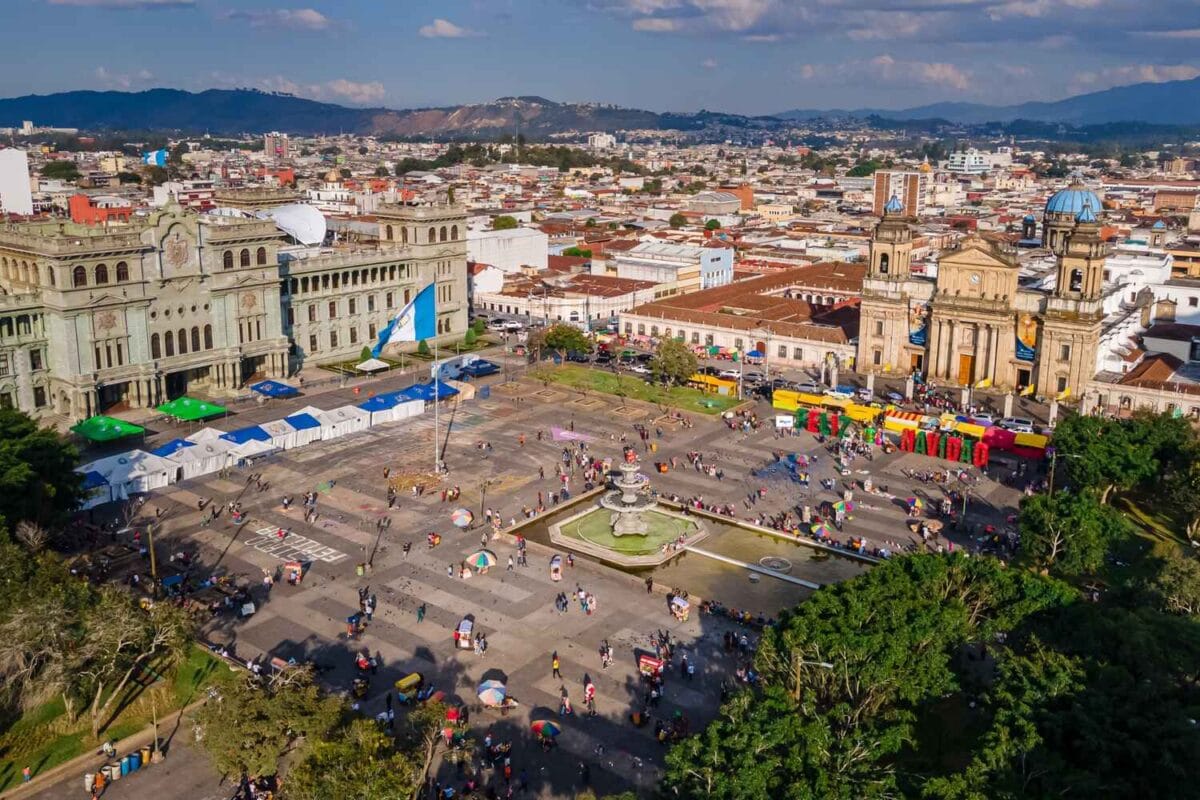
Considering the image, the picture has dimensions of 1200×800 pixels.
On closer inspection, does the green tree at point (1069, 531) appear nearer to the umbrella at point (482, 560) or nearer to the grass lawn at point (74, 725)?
the umbrella at point (482, 560)

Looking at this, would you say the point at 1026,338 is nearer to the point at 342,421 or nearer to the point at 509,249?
the point at 342,421

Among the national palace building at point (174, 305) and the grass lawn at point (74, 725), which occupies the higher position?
the national palace building at point (174, 305)

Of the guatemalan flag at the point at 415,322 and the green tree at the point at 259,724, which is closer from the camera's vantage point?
the green tree at the point at 259,724

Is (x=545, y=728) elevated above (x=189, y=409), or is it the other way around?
(x=189, y=409)

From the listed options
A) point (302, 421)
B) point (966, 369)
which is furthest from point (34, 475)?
point (966, 369)

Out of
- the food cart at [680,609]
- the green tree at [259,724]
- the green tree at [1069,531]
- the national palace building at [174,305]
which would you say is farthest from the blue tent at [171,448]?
the green tree at [1069,531]

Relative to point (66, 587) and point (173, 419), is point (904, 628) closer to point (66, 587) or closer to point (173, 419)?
point (66, 587)
